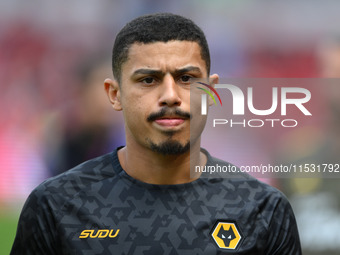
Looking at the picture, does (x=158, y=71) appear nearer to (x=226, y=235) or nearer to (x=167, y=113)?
(x=167, y=113)

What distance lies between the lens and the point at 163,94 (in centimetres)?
257

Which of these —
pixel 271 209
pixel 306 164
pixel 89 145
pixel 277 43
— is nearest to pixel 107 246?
pixel 271 209

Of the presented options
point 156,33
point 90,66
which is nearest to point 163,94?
point 156,33

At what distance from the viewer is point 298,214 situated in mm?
6051

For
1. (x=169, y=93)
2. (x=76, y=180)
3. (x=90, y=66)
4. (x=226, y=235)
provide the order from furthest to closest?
(x=90, y=66), (x=76, y=180), (x=226, y=235), (x=169, y=93)

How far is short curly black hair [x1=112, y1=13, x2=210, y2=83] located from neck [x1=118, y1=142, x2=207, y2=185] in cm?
39

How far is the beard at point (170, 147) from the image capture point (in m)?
2.60

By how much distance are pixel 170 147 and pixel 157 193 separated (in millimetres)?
297

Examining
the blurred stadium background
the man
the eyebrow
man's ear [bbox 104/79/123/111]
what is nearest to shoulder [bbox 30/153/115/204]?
the man

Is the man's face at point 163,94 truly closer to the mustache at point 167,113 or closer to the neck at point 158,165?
the mustache at point 167,113

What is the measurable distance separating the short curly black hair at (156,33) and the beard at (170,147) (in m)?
0.41

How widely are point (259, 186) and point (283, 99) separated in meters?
2.12

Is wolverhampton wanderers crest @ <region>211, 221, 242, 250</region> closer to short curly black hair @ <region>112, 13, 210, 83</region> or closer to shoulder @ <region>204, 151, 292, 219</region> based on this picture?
shoulder @ <region>204, 151, 292, 219</region>
